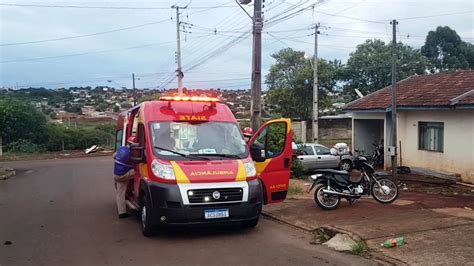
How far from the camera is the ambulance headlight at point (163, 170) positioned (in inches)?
333

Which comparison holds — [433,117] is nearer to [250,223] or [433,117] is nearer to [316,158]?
[316,158]

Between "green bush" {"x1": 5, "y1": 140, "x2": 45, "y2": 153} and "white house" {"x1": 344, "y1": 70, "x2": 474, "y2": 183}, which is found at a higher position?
"white house" {"x1": 344, "y1": 70, "x2": 474, "y2": 183}

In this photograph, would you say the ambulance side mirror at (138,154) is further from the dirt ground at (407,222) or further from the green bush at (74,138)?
the green bush at (74,138)

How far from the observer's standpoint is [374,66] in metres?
39.7

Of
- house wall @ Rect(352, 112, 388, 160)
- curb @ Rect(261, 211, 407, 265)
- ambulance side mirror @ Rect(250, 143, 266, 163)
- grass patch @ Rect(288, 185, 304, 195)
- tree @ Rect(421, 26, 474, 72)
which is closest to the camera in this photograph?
curb @ Rect(261, 211, 407, 265)

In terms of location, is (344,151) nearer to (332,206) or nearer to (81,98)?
(332,206)

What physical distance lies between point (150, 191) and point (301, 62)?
3509cm

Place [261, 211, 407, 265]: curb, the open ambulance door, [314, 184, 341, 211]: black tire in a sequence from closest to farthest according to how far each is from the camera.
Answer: [261, 211, 407, 265]: curb < the open ambulance door < [314, 184, 341, 211]: black tire

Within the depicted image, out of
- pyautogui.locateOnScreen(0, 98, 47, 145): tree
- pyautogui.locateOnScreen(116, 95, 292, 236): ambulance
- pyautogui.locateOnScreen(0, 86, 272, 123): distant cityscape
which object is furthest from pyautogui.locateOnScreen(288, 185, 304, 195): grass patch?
pyautogui.locateOnScreen(0, 98, 47, 145): tree

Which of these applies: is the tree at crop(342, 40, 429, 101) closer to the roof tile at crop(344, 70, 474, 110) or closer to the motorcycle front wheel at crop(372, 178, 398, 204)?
the roof tile at crop(344, 70, 474, 110)

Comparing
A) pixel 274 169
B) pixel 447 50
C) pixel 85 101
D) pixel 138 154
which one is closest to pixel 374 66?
pixel 447 50

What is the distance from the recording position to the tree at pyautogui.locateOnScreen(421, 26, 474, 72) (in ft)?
143

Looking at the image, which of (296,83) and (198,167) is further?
(296,83)

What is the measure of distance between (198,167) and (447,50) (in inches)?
1624
